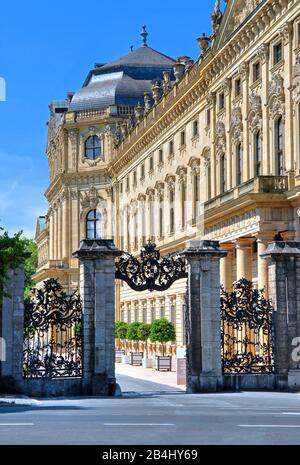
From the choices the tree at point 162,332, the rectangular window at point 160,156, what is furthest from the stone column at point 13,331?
the rectangular window at point 160,156

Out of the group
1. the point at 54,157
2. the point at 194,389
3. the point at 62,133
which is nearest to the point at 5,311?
the point at 194,389

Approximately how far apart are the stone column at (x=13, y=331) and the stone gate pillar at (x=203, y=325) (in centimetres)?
485

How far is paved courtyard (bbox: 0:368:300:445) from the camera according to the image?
53.1 feet

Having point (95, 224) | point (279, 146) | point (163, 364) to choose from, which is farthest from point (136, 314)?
point (279, 146)

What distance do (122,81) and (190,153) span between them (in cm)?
3920

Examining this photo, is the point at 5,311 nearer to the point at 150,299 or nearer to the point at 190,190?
the point at 190,190

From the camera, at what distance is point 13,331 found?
2648 cm

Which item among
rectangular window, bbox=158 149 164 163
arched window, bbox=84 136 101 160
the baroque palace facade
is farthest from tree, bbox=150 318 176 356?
arched window, bbox=84 136 101 160

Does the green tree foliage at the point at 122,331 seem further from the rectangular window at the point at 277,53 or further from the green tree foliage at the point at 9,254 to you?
the green tree foliage at the point at 9,254

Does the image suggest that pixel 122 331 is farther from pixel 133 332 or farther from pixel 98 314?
pixel 98 314

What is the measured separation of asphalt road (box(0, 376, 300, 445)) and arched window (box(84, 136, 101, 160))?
2867 inches

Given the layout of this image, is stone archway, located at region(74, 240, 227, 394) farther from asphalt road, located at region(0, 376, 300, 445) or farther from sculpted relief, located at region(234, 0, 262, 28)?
sculpted relief, located at region(234, 0, 262, 28)

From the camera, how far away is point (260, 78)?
47438mm

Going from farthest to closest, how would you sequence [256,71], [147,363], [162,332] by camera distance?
[162,332] → [147,363] → [256,71]
